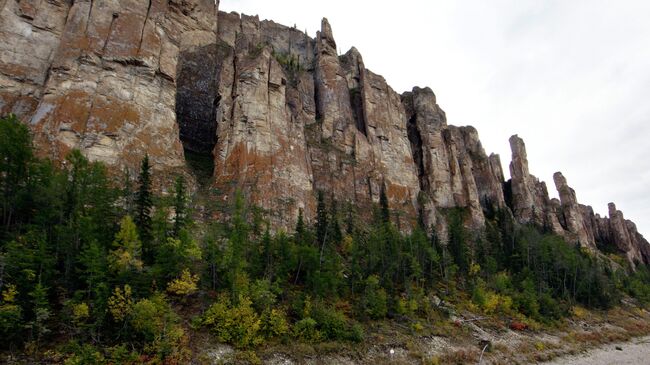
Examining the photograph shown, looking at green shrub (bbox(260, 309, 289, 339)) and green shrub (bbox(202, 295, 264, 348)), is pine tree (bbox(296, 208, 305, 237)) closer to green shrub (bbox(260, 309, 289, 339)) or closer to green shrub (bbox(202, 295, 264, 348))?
green shrub (bbox(260, 309, 289, 339))

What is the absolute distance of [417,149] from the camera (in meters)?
102

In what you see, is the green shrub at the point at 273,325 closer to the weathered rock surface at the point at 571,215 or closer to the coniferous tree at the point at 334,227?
the coniferous tree at the point at 334,227

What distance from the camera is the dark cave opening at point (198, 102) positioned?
70812mm

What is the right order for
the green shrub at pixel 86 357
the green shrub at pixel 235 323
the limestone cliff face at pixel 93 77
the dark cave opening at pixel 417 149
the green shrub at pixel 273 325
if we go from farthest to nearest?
the dark cave opening at pixel 417 149 → the limestone cliff face at pixel 93 77 → the green shrub at pixel 273 325 → the green shrub at pixel 235 323 → the green shrub at pixel 86 357

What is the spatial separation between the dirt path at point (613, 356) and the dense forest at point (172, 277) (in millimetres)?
8543

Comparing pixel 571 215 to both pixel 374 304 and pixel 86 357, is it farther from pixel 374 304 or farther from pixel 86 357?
pixel 86 357

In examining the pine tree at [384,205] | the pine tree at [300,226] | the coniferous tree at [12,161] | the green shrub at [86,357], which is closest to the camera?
the green shrub at [86,357]

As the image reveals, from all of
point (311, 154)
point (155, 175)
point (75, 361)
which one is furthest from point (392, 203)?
point (75, 361)

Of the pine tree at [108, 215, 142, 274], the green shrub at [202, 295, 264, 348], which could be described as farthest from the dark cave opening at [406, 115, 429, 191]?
the pine tree at [108, 215, 142, 274]

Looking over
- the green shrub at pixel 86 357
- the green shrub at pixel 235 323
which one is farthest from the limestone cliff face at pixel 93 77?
the green shrub at pixel 86 357

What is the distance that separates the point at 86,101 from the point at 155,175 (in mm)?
12415

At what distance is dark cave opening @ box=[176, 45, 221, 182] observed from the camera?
70.8 metres

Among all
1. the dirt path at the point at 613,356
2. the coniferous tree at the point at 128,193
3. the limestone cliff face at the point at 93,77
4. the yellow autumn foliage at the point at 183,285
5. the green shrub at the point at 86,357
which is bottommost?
the dirt path at the point at 613,356

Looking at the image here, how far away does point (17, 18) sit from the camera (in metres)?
55.6
